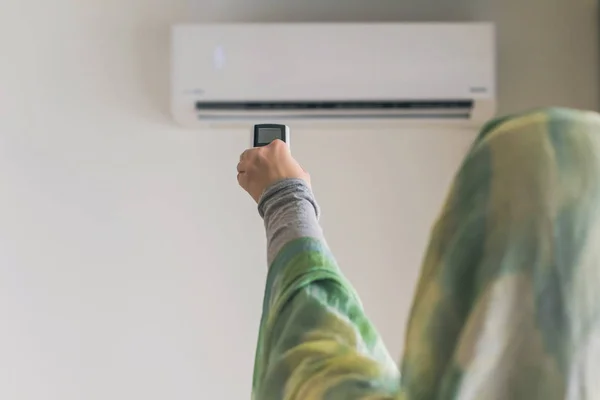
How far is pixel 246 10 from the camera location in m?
1.53

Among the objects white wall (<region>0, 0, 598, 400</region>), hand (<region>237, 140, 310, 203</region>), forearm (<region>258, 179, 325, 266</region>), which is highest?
white wall (<region>0, 0, 598, 400</region>)

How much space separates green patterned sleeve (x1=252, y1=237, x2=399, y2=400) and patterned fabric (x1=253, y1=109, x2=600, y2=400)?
3.1 inches

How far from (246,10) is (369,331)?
44.4 inches

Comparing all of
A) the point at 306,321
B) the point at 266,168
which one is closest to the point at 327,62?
the point at 266,168

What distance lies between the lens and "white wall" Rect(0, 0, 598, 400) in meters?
1.46

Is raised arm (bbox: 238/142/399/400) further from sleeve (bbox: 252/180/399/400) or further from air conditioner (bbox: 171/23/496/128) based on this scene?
air conditioner (bbox: 171/23/496/128)

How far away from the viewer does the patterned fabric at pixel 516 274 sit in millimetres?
327

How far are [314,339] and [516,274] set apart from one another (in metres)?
0.21

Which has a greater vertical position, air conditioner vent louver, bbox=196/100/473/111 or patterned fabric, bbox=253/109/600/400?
air conditioner vent louver, bbox=196/100/473/111

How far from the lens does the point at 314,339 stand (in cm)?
50

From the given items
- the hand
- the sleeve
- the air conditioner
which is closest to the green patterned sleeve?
the sleeve

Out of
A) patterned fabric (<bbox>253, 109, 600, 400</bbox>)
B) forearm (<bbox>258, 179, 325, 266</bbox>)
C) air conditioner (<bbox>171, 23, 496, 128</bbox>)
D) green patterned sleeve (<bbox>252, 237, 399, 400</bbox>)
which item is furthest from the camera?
air conditioner (<bbox>171, 23, 496, 128</bbox>)

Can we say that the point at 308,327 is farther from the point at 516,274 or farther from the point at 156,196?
the point at 156,196

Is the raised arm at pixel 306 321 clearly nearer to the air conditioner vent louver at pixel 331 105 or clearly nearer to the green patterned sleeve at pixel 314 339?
the green patterned sleeve at pixel 314 339
